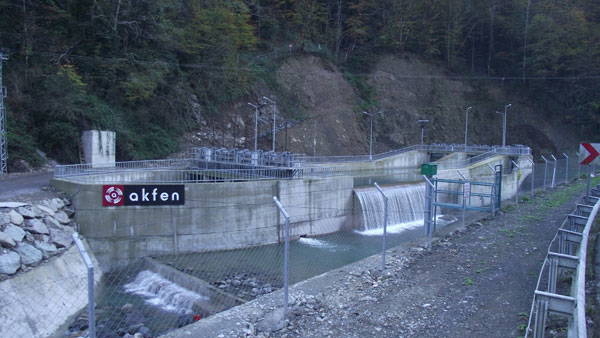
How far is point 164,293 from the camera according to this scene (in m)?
14.1

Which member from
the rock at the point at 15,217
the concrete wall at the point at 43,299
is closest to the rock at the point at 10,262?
the concrete wall at the point at 43,299

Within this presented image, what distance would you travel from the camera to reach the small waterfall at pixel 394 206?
83.3 ft

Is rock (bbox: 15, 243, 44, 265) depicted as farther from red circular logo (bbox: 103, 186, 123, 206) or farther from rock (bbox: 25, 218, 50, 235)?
red circular logo (bbox: 103, 186, 123, 206)

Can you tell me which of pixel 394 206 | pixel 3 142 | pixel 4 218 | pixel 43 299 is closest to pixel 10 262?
pixel 43 299

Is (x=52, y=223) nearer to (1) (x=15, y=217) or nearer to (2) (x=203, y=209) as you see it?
(1) (x=15, y=217)

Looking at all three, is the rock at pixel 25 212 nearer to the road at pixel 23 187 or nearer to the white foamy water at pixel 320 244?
the road at pixel 23 187

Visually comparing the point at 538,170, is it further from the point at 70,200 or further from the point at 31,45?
the point at 31,45

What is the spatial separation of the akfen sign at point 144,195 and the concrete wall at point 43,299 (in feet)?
10.1

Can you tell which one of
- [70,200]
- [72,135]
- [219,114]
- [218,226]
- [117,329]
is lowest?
[117,329]

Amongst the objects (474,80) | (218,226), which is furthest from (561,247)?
(474,80)

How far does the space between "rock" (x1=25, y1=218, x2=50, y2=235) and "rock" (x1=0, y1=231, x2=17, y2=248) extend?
1357 mm

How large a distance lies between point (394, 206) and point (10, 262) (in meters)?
20.2

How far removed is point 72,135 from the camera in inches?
1150

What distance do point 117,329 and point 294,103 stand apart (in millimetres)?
39027
